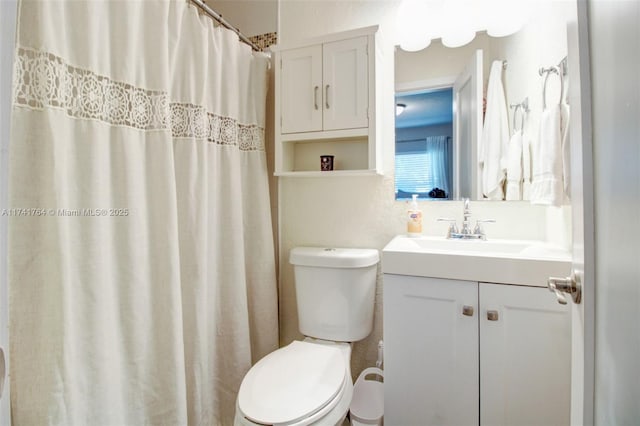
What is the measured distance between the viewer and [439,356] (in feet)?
3.57

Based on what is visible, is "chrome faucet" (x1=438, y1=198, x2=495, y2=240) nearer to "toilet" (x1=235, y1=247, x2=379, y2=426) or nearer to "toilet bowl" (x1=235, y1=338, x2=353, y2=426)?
"toilet" (x1=235, y1=247, x2=379, y2=426)

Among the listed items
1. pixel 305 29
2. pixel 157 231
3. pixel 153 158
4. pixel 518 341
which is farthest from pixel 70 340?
pixel 305 29

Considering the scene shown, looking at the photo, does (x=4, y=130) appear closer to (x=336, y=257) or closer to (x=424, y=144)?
(x=336, y=257)

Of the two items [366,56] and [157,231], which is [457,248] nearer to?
[366,56]

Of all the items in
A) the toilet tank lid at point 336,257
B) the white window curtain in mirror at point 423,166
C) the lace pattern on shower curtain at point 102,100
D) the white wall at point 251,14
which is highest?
the white wall at point 251,14

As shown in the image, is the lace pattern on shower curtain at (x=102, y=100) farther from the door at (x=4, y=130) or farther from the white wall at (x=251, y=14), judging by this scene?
the white wall at (x=251, y=14)

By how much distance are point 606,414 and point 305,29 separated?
186 centimetres

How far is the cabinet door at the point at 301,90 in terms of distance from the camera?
149 cm

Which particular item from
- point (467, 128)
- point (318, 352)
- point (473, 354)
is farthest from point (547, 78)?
point (318, 352)

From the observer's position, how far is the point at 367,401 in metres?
1.39

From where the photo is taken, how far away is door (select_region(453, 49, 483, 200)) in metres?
1.40

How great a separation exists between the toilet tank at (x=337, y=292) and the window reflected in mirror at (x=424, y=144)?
390mm

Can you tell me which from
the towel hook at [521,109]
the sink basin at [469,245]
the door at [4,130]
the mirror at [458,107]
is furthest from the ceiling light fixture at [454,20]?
the door at [4,130]

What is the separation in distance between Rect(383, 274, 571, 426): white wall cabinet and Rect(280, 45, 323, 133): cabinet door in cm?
84
